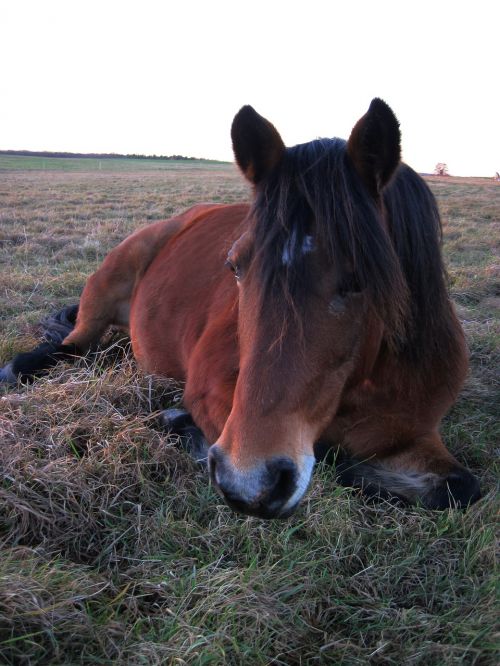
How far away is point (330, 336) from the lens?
1.97 meters

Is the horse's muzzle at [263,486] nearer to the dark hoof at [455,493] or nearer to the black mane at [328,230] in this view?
the black mane at [328,230]

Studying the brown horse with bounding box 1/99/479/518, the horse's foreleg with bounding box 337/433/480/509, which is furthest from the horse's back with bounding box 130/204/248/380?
the horse's foreleg with bounding box 337/433/480/509

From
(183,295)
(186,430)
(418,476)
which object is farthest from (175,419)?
(418,476)

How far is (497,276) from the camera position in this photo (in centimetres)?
761

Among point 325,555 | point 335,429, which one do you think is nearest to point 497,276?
point 335,429

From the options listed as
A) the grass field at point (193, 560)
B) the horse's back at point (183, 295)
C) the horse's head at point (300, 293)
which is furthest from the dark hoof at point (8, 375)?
the horse's head at point (300, 293)

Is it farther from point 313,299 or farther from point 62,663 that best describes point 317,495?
point 62,663

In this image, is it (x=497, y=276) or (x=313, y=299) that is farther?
(x=497, y=276)

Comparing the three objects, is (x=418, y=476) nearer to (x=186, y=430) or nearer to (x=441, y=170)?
(x=186, y=430)

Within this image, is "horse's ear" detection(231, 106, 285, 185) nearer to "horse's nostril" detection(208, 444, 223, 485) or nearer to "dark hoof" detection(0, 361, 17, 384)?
"horse's nostril" detection(208, 444, 223, 485)

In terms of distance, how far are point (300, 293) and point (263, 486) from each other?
665 millimetres

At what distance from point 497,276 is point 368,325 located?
628cm

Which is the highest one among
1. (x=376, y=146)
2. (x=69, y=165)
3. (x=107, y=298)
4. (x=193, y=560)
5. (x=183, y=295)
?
(x=69, y=165)

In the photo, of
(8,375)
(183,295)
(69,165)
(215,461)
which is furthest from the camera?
(69,165)
